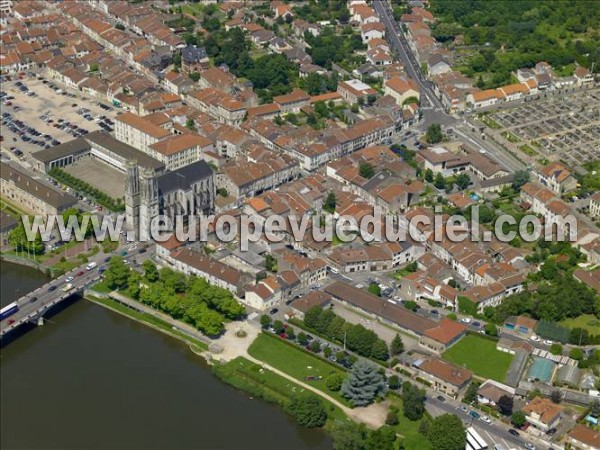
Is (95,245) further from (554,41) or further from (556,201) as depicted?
(554,41)

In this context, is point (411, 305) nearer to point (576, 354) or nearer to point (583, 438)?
point (576, 354)

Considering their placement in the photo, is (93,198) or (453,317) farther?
(93,198)

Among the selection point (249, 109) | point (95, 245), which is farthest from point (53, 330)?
point (249, 109)

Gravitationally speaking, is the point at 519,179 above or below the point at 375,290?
above

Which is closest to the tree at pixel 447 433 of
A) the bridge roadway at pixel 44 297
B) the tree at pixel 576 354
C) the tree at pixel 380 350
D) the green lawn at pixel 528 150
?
the tree at pixel 380 350

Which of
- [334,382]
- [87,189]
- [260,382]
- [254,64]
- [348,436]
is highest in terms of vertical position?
[348,436]

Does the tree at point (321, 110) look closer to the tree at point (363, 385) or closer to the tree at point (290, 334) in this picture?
the tree at point (290, 334)

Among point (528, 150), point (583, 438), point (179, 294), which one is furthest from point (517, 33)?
point (583, 438)
